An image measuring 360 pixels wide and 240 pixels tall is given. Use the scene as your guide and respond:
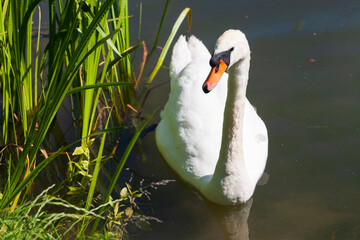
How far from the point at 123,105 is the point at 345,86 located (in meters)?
2.32

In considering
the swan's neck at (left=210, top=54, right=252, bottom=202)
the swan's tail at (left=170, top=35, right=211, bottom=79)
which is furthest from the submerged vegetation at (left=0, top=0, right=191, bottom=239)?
the swan's neck at (left=210, top=54, right=252, bottom=202)

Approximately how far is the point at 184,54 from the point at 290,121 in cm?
126

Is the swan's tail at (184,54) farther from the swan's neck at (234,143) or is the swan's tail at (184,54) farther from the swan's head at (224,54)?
the swan's head at (224,54)

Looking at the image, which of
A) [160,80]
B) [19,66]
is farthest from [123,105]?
[19,66]

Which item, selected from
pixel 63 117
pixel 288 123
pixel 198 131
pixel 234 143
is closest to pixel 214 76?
pixel 234 143

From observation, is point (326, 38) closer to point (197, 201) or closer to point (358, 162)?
point (358, 162)

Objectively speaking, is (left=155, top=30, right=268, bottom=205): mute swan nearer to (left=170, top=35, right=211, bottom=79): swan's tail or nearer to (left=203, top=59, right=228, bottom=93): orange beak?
(left=170, top=35, right=211, bottom=79): swan's tail

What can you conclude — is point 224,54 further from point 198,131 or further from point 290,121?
point 290,121

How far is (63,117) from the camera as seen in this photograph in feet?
19.2

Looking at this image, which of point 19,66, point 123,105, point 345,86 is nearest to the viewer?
point 19,66

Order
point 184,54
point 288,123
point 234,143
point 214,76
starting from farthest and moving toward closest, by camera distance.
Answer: point 184,54
point 288,123
point 234,143
point 214,76

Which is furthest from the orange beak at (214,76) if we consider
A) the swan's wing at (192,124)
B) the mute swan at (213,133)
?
the swan's wing at (192,124)

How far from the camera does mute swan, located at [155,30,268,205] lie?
4.29 metres

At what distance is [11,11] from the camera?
4055 millimetres
